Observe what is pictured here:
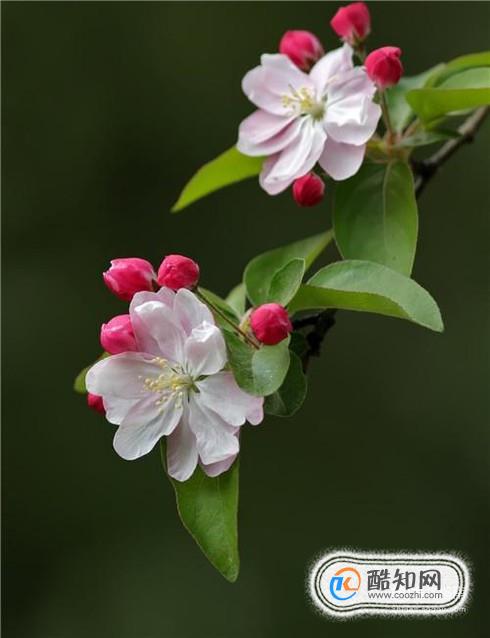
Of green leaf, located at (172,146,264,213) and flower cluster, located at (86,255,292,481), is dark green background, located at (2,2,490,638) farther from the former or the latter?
flower cluster, located at (86,255,292,481)

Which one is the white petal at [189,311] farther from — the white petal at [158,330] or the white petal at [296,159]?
the white petal at [296,159]

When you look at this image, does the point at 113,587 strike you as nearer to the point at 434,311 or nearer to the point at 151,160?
the point at 151,160

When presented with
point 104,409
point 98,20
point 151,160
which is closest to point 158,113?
point 151,160

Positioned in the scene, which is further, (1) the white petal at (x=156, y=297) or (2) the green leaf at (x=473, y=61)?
(2) the green leaf at (x=473, y=61)

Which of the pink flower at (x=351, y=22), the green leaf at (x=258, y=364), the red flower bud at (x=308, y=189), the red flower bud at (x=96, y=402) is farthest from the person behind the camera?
the pink flower at (x=351, y=22)

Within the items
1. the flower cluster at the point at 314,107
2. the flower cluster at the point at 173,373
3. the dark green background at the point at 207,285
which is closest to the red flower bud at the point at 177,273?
the flower cluster at the point at 173,373

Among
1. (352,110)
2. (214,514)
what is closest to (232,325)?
(214,514)

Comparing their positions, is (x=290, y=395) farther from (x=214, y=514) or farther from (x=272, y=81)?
(x=272, y=81)
